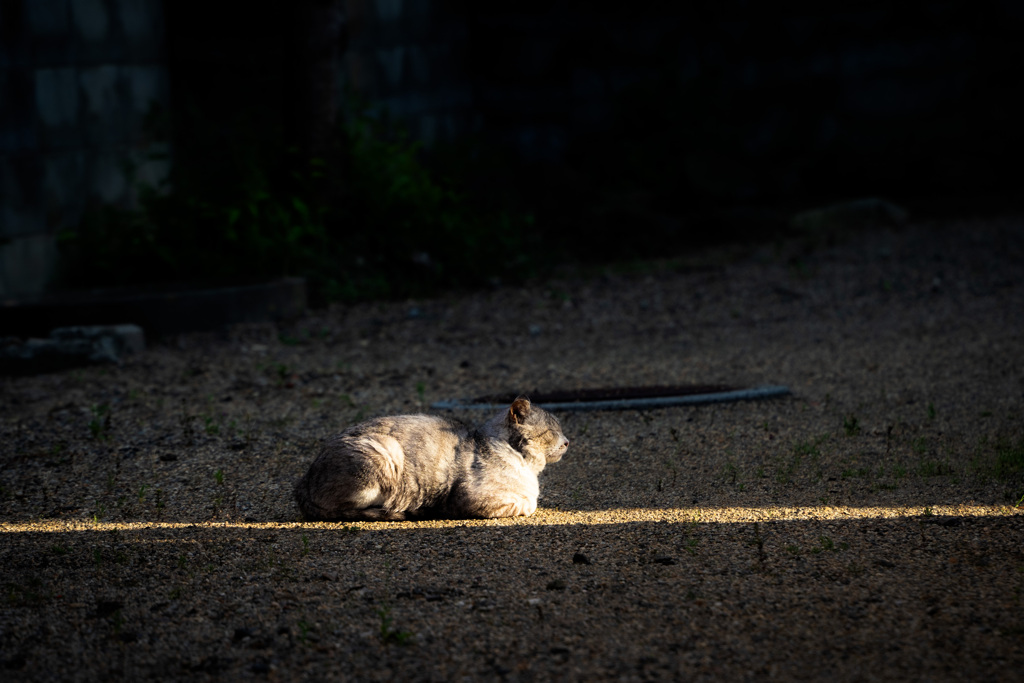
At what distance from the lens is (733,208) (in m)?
13.4

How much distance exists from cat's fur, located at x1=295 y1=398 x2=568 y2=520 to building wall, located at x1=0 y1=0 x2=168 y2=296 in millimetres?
5673

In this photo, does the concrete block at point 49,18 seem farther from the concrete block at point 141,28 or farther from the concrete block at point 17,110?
the concrete block at point 141,28

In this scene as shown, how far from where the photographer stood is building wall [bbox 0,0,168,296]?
858 cm

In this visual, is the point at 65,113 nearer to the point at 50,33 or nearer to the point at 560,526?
the point at 50,33

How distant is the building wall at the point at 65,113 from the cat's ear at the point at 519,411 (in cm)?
598

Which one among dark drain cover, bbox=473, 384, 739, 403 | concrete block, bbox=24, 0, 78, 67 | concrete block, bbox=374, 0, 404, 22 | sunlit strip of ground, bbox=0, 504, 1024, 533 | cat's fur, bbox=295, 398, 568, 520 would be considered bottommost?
dark drain cover, bbox=473, 384, 739, 403

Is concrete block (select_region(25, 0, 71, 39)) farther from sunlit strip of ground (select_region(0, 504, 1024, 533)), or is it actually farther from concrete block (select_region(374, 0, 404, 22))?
sunlit strip of ground (select_region(0, 504, 1024, 533))

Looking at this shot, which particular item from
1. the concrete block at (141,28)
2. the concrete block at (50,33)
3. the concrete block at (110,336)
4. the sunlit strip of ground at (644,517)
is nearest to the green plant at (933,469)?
the sunlit strip of ground at (644,517)

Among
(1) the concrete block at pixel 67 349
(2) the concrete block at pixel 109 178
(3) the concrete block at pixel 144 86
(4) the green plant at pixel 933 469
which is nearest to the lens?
(4) the green plant at pixel 933 469

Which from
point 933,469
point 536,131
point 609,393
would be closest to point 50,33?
point 609,393

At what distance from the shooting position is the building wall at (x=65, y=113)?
8.58 m

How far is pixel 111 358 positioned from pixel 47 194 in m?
2.23

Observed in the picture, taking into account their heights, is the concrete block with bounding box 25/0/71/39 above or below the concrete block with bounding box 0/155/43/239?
above

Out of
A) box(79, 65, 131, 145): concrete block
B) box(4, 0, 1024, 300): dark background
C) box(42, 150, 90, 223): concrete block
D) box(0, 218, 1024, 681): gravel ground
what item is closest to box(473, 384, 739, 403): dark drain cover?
box(0, 218, 1024, 681): gravel ground
